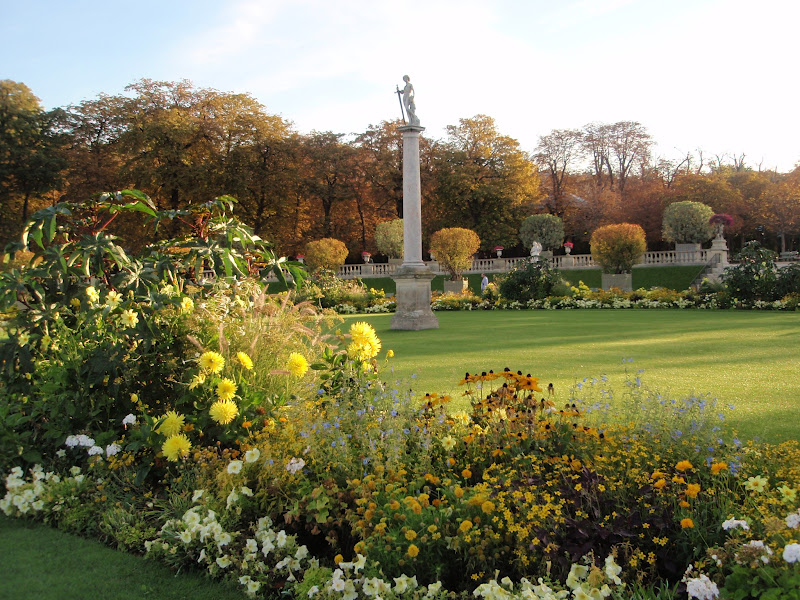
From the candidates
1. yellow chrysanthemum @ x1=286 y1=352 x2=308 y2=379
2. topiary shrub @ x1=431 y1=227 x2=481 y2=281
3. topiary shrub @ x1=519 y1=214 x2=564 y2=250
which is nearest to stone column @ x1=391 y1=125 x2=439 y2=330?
yellow chrysanthemum @ x1=286 y1=352 x2=308 y2=379

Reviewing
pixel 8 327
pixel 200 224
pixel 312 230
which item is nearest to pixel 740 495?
pixel 200 224

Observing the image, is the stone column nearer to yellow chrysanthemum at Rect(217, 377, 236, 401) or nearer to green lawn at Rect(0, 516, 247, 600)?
yellow chrysanthemum at Rect(217, 377, 236, 401)

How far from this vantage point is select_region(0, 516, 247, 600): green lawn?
2961mm

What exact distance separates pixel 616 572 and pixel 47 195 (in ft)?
144

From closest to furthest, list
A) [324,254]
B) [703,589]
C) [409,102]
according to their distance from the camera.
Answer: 1. [703,589]
2. [409,102]
3. [324,254]

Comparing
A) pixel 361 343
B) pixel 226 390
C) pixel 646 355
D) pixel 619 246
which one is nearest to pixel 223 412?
pixel 226 390

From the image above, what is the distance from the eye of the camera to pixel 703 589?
2248mm

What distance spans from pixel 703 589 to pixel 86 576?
271cm

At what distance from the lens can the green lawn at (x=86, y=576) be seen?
296 centimetres

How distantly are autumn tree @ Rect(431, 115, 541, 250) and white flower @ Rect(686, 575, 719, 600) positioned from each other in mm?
40239

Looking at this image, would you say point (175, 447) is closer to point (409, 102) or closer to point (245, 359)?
point (245, 359)

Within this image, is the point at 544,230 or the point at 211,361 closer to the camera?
the point at 211,361

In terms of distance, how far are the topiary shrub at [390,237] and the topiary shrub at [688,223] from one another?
605 inches

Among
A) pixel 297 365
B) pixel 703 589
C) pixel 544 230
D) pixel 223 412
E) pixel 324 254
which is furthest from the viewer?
pixel 544 230
